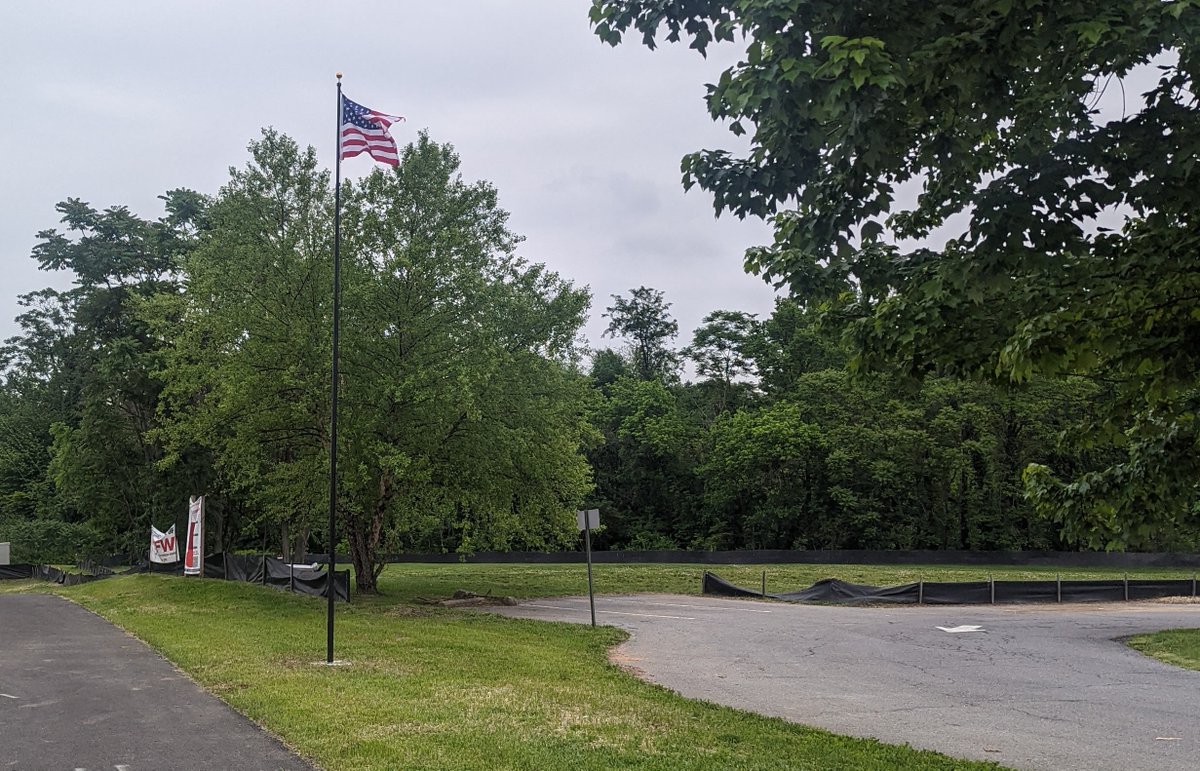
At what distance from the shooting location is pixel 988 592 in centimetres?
2723

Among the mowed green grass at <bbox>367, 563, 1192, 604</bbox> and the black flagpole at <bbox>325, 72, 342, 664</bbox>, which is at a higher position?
the black flagpole at <bbox>325, 72, 342, 664</bbox>

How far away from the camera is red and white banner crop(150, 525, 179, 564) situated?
3434 centimetres

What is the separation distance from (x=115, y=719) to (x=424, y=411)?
1402 centimetres

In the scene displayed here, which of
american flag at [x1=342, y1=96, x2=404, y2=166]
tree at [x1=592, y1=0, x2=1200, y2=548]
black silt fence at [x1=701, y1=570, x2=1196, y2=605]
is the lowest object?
black silt fence at [x1=701, y1=570, x2=1196, y2=605]

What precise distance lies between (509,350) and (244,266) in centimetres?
781

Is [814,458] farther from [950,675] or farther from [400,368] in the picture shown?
[950,675]

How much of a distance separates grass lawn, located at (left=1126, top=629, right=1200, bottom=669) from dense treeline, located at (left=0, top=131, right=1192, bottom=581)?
6188 mm

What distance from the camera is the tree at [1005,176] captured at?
4657 mm

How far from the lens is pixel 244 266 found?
25719 millimetres

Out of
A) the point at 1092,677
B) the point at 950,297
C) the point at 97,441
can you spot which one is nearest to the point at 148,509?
the point at 97,441

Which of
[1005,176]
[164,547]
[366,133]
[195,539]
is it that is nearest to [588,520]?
[366,133]

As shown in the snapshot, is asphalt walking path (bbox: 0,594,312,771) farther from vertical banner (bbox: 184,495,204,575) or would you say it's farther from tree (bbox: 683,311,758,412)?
tree (bbox: 683,311,758,412)

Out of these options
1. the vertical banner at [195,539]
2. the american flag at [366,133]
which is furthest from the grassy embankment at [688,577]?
the american flag at [366,133]

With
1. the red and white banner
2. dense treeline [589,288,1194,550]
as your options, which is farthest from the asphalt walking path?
dense treeline [589,288,1194,550]
